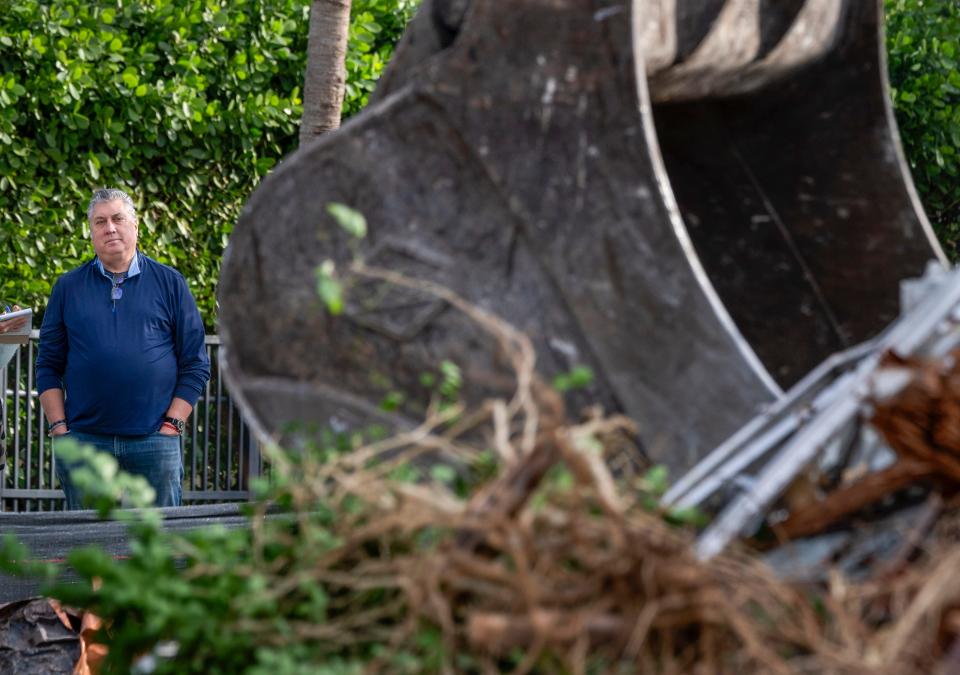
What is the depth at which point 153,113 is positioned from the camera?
744cm

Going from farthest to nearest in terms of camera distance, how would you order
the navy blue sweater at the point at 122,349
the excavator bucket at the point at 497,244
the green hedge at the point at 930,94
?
the green hedge at the point at 930,94 < the navy blue sweater at the point at 122,349 < the excavator bucket at the point at 497,244

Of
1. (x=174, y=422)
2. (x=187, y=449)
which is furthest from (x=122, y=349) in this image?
(x=187, y=449)

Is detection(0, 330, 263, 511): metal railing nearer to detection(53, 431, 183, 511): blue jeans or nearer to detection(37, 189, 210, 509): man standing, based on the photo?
detection(37, 189, 210, 509): man standing

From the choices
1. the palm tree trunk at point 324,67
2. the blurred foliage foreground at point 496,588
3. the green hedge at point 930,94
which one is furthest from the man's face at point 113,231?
the green hedge at point 930,94

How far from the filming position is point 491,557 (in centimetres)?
171

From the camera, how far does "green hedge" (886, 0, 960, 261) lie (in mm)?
8438

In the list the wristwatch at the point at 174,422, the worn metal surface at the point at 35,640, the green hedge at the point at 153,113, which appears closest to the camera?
the worn metal surface at the point at 35,640

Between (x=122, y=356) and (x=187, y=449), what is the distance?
106 inches

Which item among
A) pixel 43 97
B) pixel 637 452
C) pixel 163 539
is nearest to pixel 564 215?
pixel 637 452

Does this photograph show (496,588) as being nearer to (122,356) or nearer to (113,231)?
(122,356)

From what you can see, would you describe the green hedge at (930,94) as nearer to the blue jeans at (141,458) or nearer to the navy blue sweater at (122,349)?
the navy blue sweater at (122,349)

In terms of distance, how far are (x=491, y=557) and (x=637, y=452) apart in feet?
2.35

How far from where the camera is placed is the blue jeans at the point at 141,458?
566 centimetres

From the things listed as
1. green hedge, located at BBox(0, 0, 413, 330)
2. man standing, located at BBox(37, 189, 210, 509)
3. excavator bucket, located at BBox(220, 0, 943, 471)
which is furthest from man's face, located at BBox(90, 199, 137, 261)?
excavator bucket, located at BBox(220, 0, 943, 471)
